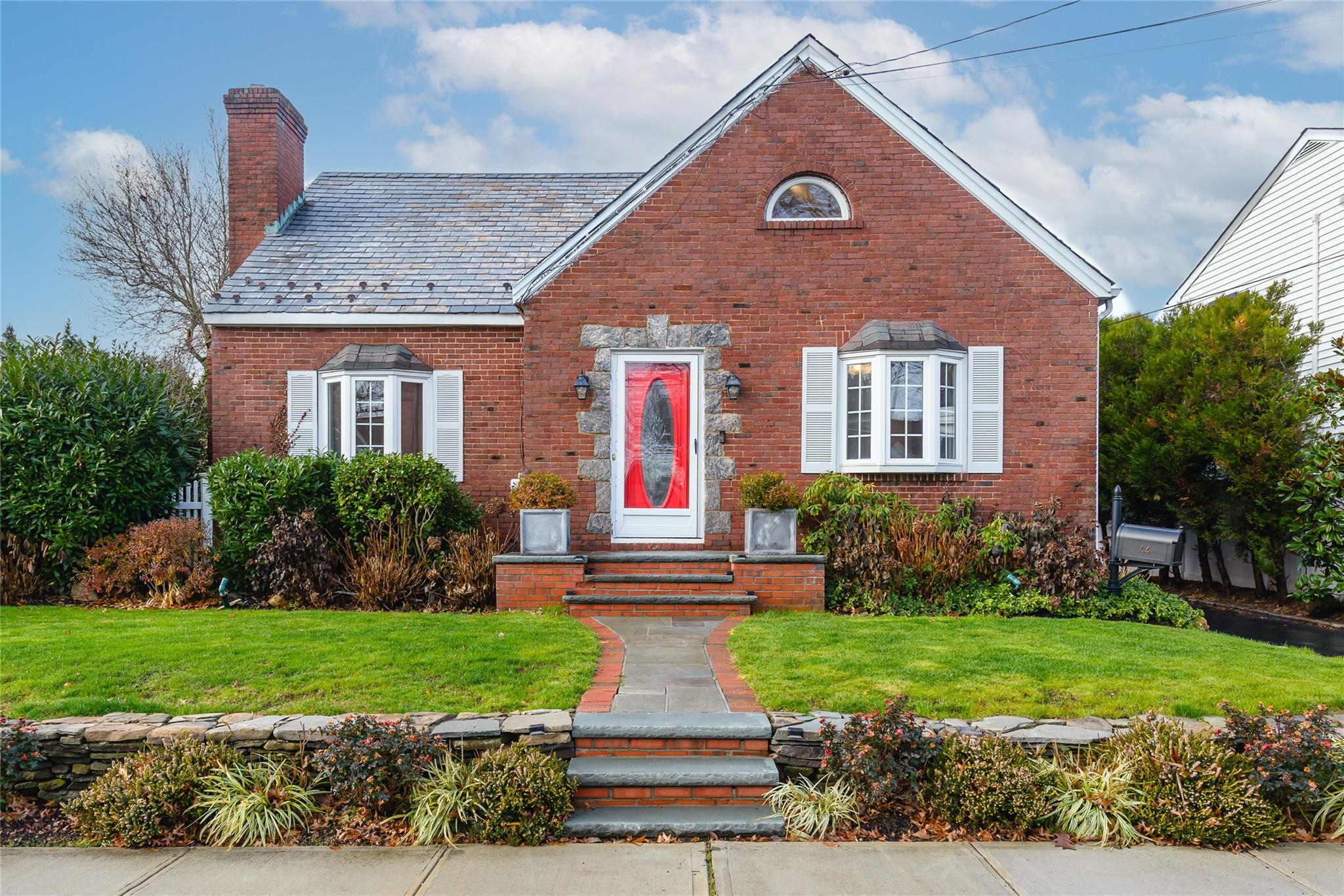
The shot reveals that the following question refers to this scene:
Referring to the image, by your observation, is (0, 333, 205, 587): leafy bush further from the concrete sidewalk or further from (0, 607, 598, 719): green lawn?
the concrete sidewalk

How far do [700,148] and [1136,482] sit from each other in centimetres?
824

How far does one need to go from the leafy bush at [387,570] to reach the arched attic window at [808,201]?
227 inches

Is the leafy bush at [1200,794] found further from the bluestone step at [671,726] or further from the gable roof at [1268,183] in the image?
the gable roof at [1268,183]

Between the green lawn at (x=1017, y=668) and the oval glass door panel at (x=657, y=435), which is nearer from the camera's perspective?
the green lawn at (x=1017, y=668)

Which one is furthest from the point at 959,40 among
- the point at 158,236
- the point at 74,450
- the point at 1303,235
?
the point at 158,236

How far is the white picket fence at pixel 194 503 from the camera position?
10266 millimetres

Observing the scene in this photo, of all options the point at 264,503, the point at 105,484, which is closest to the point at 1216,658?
the point at 264,503

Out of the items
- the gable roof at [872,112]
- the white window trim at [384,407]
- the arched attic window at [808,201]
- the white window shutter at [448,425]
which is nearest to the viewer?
the gable roof at [872,112]

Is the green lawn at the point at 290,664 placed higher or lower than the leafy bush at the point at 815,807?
higher

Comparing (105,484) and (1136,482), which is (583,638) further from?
(1136,482)

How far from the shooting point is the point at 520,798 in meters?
4.23

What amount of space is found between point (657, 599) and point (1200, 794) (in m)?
5.17

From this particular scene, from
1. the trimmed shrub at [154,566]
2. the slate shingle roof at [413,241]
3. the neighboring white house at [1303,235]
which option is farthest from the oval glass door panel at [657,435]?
the neighboring white house at [1303,235]

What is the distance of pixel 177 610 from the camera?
856 centimetres
